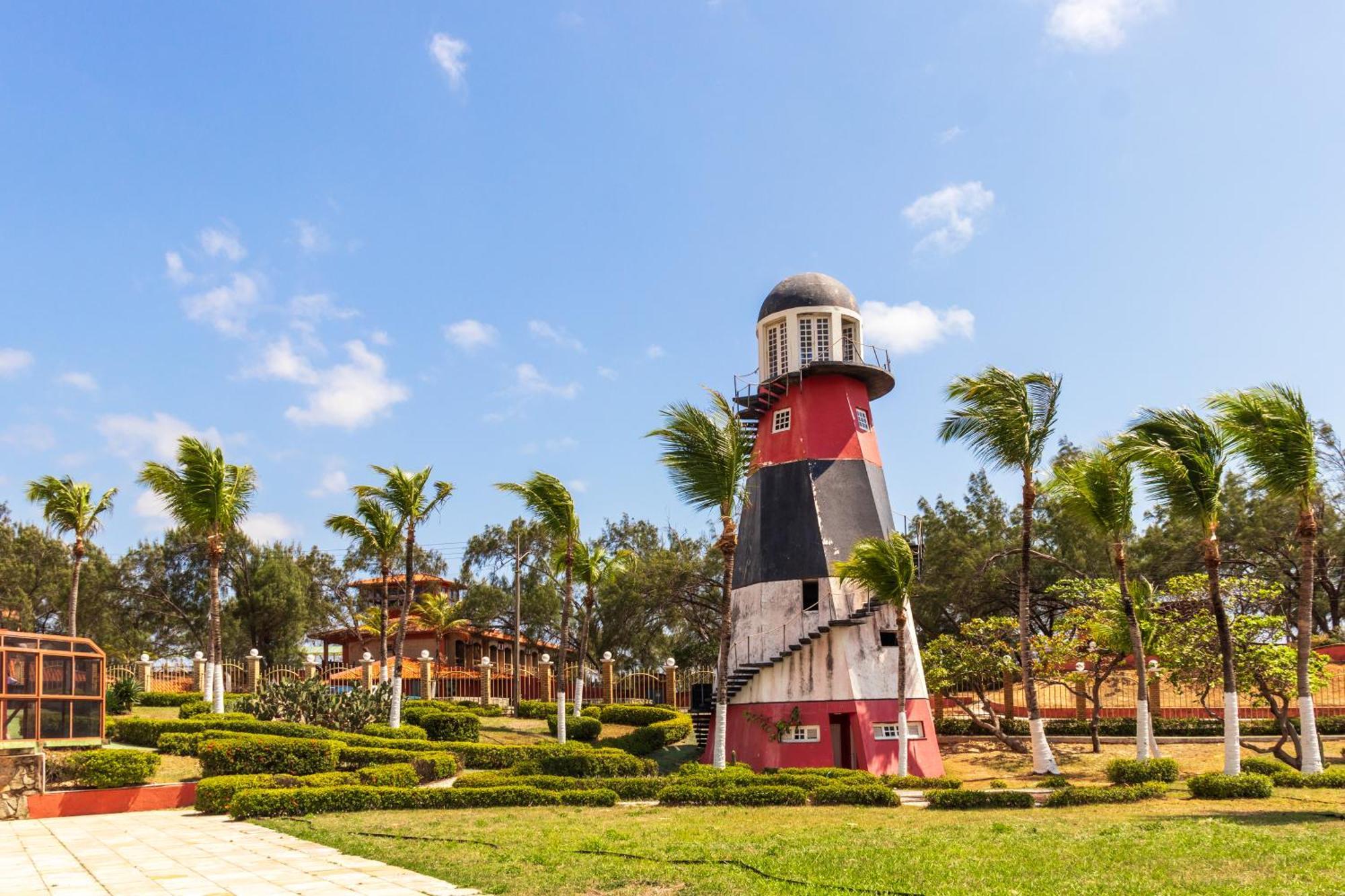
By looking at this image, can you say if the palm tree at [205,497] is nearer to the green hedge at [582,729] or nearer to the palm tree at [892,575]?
the green hedge at [582,729]

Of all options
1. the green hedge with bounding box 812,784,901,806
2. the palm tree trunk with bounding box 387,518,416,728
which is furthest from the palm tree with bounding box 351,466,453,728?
the green hedge with bounding box 812,784,901,806

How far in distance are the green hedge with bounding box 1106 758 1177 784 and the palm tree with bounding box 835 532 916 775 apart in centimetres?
540

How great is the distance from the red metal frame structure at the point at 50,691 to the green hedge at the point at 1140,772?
18368 mm

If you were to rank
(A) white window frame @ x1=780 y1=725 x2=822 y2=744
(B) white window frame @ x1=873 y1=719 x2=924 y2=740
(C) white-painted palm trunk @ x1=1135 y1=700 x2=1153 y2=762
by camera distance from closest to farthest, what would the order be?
(C) white-painted palm trunk @ x1=1135 y1=700 x2=1153 y2=762
(B) white window frame @ x1=873 y1=719 x2=924 y2=740
(A) white window frame @ x1=780 y1=725 x2=822 y2=744

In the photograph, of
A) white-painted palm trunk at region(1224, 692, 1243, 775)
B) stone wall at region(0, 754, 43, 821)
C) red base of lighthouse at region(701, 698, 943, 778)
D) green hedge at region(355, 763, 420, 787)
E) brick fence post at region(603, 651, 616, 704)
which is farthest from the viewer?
brick fence post at region(603, 651, 616, 704)

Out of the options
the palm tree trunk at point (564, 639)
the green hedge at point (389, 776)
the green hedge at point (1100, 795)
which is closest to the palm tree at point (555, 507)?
the palm tree trunk at point (564, 639)

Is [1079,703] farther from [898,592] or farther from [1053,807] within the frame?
[1053,807]

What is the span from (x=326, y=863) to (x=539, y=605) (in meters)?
45.5

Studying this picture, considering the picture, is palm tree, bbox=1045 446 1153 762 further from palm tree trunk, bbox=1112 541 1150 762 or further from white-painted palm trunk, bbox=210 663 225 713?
white-painted palm trunk, bbox=210 663 225 713

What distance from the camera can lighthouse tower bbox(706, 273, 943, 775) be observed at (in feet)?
85.7

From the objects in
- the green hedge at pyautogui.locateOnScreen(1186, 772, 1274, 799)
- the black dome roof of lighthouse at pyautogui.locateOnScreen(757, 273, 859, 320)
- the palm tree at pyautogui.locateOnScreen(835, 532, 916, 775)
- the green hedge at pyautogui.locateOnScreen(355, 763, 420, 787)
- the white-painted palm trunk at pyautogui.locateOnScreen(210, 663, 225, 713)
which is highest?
the black dome roof of lighthouse at pyautogui.locateOnScreen(757, 273, 859, 320)

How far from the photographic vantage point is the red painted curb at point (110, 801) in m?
17.1

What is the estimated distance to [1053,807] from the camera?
1614 centimetres

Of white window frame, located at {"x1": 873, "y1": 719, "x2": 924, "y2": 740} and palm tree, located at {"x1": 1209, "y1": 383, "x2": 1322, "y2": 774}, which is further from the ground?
palm tree, located at {"x1": 1209, "y1": 383, "x2": 1322, "y2": 774}
